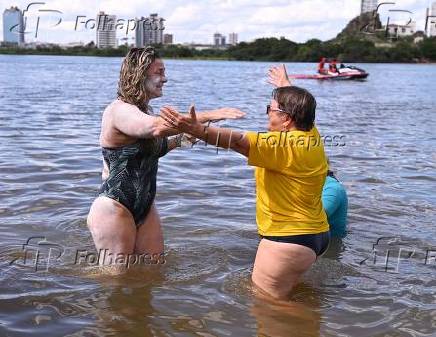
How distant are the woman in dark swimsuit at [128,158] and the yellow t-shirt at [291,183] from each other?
1.00m

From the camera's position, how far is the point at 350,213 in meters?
9.62

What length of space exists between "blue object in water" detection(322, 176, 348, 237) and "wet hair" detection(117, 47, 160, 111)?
2821 mm

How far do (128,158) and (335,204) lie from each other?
2.96 meters

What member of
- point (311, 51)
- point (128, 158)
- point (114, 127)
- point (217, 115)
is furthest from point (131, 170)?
point (311, 51)

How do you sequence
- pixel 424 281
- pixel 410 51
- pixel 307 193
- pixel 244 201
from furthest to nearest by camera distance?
pixel 410 51 → pixel 244 201 → pixel 424 281 → pixel 307 193

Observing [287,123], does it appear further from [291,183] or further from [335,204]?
[335,204]

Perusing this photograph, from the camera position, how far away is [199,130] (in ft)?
14.3

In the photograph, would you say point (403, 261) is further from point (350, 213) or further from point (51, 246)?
point (51, 246)

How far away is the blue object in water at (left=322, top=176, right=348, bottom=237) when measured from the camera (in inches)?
288

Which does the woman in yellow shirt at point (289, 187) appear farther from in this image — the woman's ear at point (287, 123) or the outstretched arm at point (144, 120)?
the outstretched arm at point (144, 120)

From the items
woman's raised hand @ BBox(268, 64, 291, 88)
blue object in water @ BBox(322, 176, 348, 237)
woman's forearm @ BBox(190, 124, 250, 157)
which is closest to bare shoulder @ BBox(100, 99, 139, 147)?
woman's forearm @ BBox(190, 124, 250, 157)

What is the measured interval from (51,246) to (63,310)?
2.21 meters

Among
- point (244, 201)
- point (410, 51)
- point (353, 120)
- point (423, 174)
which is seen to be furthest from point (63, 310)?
point (410, 51)
